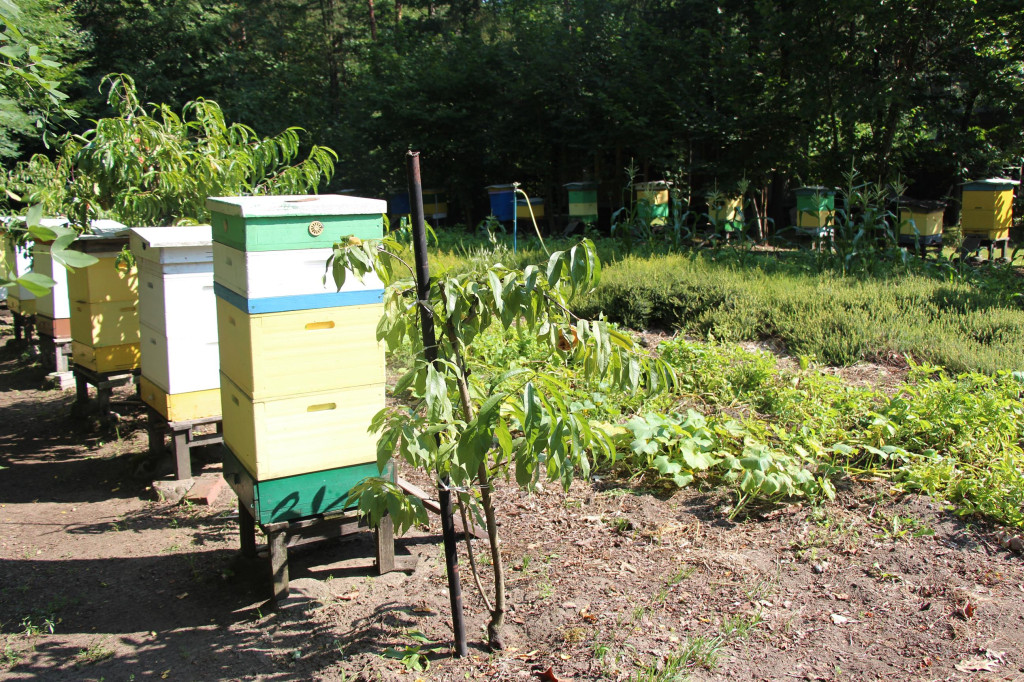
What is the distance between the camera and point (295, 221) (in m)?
2.86

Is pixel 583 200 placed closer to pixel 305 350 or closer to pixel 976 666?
pixel 305 350

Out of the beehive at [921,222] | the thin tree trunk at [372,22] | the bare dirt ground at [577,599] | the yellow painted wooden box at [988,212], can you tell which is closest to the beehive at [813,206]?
the beehive at [921,222]

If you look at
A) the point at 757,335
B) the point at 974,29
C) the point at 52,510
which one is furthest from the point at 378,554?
the point at 974,29

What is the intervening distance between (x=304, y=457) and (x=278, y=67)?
22.5 meters

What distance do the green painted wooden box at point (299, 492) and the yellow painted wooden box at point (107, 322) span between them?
2411mm

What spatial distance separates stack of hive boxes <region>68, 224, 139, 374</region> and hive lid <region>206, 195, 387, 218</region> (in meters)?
2.31

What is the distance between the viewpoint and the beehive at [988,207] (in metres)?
9.88

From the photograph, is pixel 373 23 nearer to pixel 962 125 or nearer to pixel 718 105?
pixel 718 105

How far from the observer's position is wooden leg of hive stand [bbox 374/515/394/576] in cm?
324

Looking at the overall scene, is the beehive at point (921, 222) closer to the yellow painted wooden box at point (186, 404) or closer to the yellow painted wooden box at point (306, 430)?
the yellow painted wooden box at point (186, 404)

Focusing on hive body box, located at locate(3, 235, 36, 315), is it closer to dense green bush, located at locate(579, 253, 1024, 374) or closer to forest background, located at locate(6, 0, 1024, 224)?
forest background, located at locate(6, 0, 1024, 224)

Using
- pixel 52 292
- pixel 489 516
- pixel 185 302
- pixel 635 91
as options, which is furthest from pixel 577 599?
pixel 635 91

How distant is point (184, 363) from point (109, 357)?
4.07ft

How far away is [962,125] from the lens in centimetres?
1372
